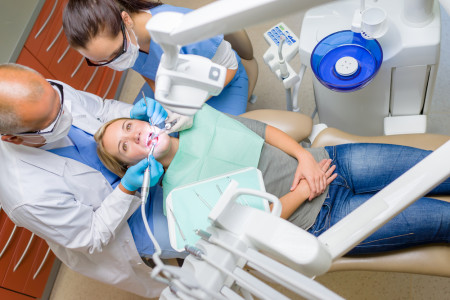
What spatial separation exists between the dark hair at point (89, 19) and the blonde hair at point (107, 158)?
1.05 feet

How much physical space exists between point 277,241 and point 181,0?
9.43 feet

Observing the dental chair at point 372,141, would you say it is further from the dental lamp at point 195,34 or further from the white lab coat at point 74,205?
the dental lamp at point 195,34

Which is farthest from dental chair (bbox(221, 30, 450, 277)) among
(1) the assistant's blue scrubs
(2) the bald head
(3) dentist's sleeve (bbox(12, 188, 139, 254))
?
(2) the bald head

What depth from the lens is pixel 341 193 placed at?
4.98 ft

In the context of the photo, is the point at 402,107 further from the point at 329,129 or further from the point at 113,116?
the point at 113,116

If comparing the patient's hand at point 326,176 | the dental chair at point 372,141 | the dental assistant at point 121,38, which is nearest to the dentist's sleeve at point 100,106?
the dental assistant at point 121,38

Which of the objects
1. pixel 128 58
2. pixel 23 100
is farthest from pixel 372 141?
pixel 23 100

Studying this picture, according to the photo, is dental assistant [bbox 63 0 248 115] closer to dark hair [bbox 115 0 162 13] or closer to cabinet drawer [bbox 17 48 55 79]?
dark hair [bbox 115 0 162 13]

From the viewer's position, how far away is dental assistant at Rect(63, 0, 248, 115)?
1.45 m

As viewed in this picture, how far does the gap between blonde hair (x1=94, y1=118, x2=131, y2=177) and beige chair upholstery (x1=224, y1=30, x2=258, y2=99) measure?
68 cm

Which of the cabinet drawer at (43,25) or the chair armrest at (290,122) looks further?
the cabinet drawer at (43,25)

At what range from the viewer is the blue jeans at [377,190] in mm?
1325

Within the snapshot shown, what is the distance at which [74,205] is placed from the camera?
4.56 feet

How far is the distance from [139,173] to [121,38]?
20.9 inches
